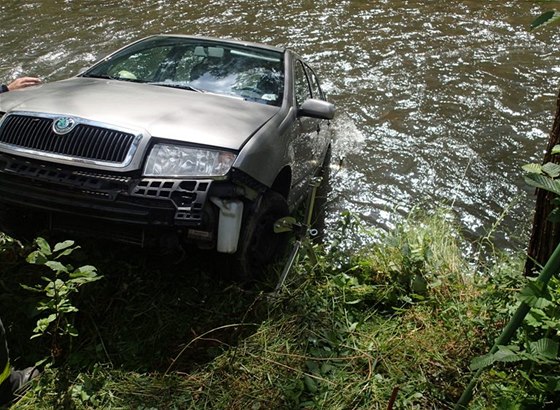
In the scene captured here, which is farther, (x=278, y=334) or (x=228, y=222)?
(x=278, y=334)

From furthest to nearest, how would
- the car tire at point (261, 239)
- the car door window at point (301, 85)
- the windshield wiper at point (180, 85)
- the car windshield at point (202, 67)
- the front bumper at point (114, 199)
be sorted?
the car door window at point (301, 85) < the car windshield at point (202, 67) < the windshield wiper at point (180, 85) < the car tire at point (261, 239) < the front bumper at point (114, 199)

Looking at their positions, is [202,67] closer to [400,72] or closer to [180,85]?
[180,85]

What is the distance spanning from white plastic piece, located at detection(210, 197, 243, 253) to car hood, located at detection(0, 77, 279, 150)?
33 centimetres

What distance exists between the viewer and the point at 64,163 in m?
2.87

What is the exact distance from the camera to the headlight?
2857 millimetres

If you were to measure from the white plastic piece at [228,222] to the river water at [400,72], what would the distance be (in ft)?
8.23

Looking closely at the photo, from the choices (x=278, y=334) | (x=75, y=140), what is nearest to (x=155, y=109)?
(x=75, y=140)

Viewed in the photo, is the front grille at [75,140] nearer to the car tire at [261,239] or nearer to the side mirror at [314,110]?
the car tire at [261,239]

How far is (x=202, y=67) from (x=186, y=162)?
5.46ft

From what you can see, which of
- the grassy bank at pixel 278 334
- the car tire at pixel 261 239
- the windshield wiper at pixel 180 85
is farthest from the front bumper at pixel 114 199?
the windshield wiper at pixel 180 85

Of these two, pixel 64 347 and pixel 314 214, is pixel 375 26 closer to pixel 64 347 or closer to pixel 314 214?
pixel 314 214

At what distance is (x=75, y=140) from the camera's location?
9.59 ft

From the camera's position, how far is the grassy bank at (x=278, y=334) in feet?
8.70

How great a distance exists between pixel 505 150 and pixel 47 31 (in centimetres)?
876
